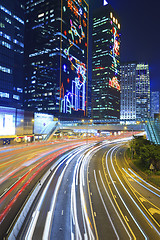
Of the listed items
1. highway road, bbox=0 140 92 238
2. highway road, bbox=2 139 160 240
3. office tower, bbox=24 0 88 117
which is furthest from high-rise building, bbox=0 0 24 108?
highway road, bbox=2 139 160 240

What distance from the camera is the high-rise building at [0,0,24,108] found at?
267 ft

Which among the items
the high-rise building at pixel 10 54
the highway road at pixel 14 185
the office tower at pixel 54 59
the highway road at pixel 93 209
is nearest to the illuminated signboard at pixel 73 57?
the office tower at pixel 54 59

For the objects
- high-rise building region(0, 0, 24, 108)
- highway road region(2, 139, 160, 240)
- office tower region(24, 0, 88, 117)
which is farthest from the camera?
office tower region(24, 0, 88, 117)

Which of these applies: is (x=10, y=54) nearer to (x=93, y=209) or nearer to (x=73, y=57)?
(x=73, y=57)

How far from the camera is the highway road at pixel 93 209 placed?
12722 mm

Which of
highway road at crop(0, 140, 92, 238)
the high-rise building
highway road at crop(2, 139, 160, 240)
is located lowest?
highway road at crop(2, 139, 160, 240)

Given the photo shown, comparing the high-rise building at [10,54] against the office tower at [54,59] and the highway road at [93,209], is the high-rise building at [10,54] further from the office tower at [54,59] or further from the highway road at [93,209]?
the highway road at [93,209]

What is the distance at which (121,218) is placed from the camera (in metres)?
14.9

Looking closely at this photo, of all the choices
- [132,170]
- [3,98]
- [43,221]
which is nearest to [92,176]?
[132,170]

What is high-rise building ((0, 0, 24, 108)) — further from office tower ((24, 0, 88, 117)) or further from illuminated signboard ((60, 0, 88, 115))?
illuminated signboard ((60, 0, 88, 115))

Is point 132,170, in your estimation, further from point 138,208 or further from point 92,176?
point 138,208

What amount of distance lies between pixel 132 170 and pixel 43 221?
2285cm

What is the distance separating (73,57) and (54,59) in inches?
954

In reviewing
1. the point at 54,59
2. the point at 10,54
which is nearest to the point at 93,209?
the point at 10,54
